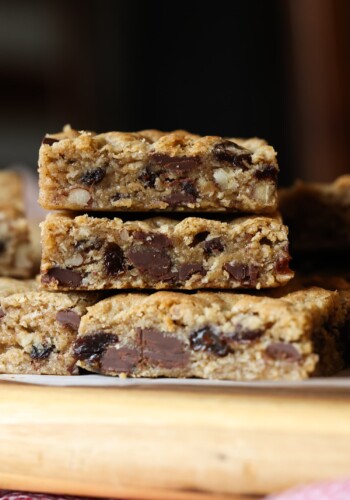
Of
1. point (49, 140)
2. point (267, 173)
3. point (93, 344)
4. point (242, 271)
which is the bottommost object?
point (93, 344)

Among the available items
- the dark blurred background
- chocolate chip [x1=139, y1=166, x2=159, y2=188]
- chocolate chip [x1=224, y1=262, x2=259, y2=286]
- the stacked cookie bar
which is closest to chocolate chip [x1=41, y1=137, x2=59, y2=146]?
the stacked cookie bar

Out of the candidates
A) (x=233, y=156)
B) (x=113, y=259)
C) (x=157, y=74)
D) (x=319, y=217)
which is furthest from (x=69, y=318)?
(x=157, y=74)

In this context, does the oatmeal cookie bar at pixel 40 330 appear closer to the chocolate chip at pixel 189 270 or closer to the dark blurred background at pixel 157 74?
the chocolate chip at pixel 189 270

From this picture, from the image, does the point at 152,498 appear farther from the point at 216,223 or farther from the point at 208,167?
the point at 208,167

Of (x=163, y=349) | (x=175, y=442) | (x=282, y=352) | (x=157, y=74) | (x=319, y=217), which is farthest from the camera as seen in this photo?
(x=157, y=74)

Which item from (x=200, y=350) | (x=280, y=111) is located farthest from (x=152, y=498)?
(x=280, y=111)

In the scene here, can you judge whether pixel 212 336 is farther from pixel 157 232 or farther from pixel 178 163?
→ pixel 178 163
